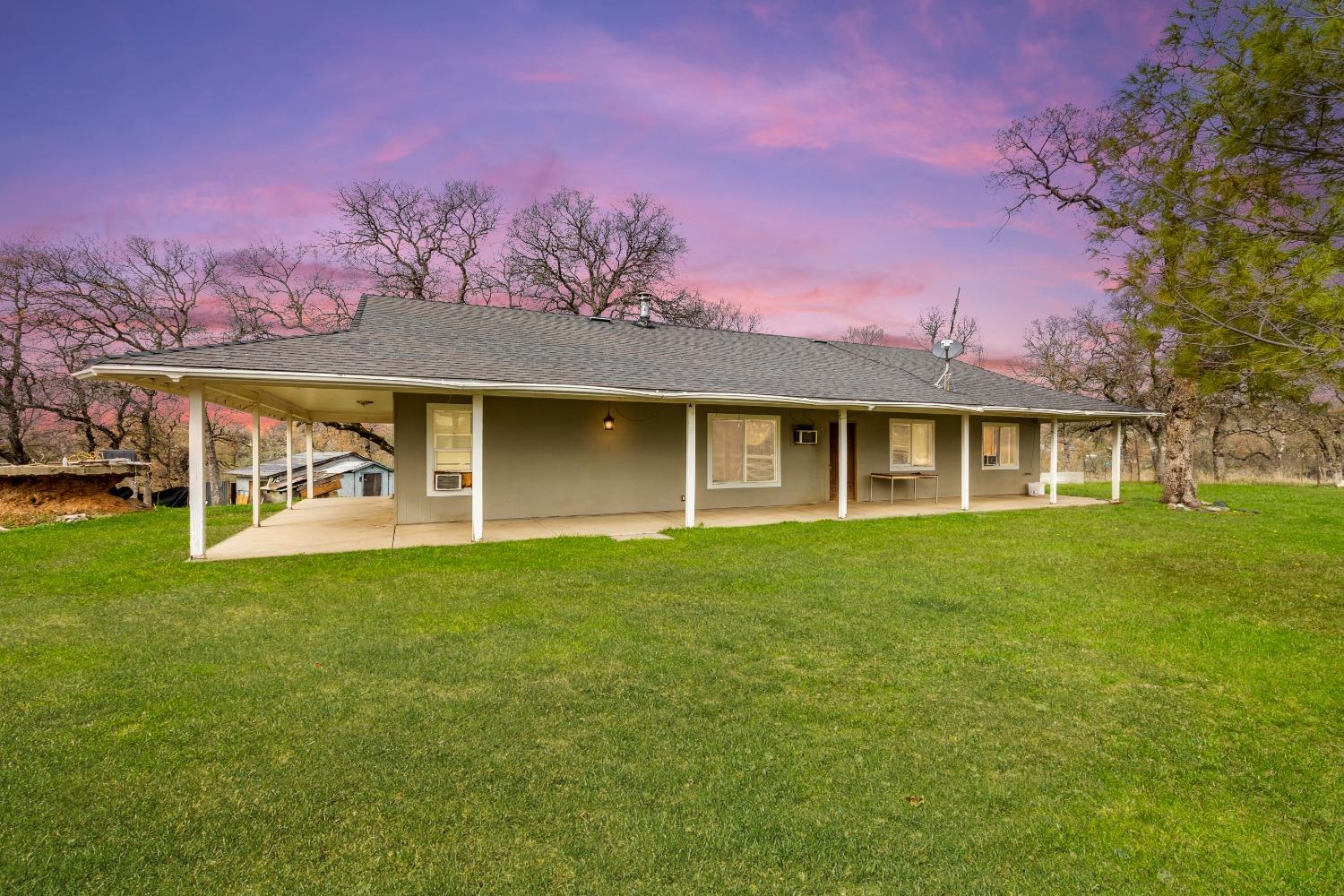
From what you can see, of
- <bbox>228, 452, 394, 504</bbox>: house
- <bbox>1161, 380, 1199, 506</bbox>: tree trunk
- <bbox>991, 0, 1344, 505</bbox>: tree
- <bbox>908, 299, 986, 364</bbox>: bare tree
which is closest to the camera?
<bbox>991, 0, 1344, 505</bbox>: tree

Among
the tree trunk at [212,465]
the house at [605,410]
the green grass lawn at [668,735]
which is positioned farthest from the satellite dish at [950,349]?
the tree trunk at [212,465]

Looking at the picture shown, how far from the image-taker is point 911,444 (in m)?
14.4

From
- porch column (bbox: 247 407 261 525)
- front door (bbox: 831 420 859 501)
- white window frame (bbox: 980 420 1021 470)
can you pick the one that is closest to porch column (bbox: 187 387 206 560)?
porch column (bbox: 247 407 261 525)

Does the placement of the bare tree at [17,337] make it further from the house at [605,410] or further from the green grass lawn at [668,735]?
the green grass lawn at [668,735]

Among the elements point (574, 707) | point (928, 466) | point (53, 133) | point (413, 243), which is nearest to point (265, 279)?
point (413, 243)

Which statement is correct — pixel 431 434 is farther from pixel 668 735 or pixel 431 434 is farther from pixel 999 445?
pixel 999 445

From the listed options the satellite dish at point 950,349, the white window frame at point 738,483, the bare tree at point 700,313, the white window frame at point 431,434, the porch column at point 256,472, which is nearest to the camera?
the porch column at point 256,472

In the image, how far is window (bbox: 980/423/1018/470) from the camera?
1545 centimetres

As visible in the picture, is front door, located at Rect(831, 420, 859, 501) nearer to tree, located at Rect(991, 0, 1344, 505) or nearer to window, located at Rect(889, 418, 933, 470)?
window, located at Rect(889, 418, 933, 470)

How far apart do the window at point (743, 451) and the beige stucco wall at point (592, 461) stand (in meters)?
0.16

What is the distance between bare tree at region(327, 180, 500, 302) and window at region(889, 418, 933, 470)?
17458 mm

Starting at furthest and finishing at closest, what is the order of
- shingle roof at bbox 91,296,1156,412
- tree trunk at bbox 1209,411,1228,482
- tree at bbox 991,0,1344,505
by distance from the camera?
→ tree trunk at bbox 1209,411,1228,482
shingle roof at bbox 91,296,1156,412
tree at bbox 991,0,1344,505

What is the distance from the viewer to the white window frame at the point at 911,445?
46.1ft

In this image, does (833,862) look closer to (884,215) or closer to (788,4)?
(788,4)
